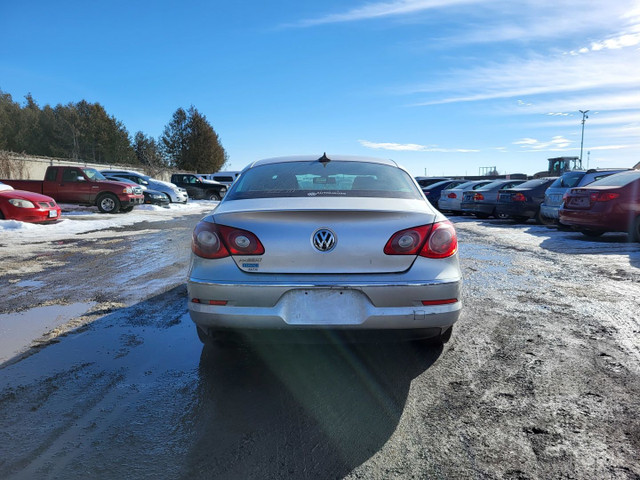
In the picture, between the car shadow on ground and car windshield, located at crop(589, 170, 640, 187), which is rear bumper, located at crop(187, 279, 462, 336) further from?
car windshield, located at crop(589, 170, 640, 187)

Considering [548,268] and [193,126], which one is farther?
[193,126]

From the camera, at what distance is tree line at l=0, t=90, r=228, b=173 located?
6003cm

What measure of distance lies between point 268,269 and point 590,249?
26.0ft

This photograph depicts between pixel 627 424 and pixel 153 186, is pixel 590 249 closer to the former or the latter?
pixel 627 424

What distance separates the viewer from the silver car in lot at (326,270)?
2.71 meters

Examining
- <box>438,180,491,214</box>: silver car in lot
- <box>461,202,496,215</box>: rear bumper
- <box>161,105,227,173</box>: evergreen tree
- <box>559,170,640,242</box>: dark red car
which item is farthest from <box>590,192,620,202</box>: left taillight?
<box>161,105,227,173</box>: evergreen tree

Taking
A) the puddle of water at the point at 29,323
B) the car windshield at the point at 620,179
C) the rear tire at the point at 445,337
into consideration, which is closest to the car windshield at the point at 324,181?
the rear tire at the point at 445,337

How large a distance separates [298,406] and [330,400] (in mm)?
209

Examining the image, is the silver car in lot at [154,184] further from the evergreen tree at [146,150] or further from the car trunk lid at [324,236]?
the evergreen tree at [146,150]

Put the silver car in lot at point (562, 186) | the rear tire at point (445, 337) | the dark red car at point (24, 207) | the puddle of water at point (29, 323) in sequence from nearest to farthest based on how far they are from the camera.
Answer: the rear tire at point (445, 337) → the puddle of water at point (29, 323) → the dark red car at point (24, 207) → the silver car in lot at point (562, 186)

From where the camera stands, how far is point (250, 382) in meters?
3.01

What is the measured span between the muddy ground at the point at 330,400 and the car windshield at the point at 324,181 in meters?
1.22

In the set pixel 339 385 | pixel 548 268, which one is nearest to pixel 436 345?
pixel 339 385

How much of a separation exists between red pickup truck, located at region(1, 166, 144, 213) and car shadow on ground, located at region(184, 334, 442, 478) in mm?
14834
